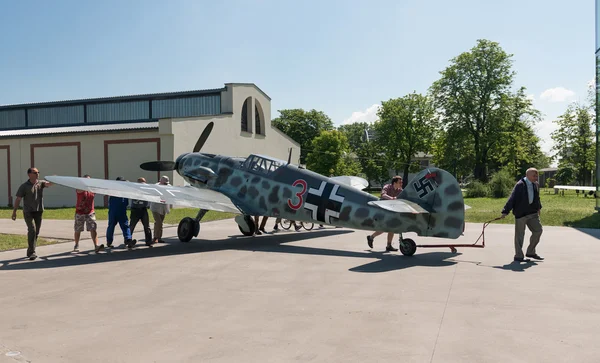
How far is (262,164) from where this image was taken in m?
13.3

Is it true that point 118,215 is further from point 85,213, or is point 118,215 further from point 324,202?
point 324,202

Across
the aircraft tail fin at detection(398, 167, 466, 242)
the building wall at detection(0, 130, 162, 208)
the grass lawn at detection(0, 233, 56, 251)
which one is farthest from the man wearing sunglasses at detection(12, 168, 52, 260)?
the building wall at detection(0, 130, 162, 208)

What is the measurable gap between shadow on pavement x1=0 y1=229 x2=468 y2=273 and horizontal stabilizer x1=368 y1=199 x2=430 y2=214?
3.58 ft

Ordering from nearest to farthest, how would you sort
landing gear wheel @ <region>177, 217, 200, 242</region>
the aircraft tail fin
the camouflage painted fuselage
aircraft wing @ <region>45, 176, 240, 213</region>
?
the aircraft tail fin
the camouflage painted fuselage
aircraft wing @ <region>45, 176, 240, 213</region>
landing gear wheel @ <region>177, 217, 200, 242</region>

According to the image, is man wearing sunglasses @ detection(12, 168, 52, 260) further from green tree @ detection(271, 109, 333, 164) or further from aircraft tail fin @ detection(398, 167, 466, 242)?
green tree @ detection(271, 109, 333, 164)

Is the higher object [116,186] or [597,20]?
[597,20]

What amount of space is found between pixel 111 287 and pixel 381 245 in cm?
700

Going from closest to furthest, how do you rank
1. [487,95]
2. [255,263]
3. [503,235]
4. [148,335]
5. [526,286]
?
[148,335] < [526,286] < [255,263] < [503,235] < [487,95]

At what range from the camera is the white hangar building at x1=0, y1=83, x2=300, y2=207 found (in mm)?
28927

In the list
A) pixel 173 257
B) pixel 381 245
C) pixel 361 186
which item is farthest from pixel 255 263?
pixel 361 186

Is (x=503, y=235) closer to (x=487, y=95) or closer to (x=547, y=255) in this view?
(x=547, y=255)

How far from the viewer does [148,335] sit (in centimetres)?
512

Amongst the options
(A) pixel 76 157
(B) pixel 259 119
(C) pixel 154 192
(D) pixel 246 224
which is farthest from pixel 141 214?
(B) pixel 259 119

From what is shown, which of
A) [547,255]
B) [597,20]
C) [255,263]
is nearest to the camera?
[255,263]
